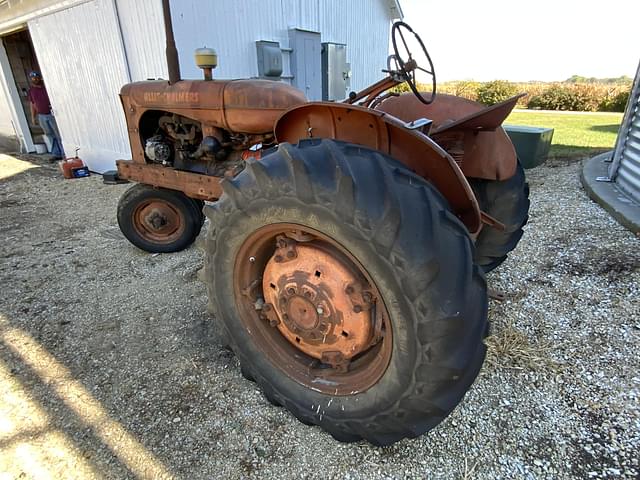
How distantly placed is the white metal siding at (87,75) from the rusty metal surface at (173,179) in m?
3.25

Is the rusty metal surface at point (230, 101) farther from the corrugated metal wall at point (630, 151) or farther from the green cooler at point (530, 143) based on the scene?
the green cooler at point (530, 143)

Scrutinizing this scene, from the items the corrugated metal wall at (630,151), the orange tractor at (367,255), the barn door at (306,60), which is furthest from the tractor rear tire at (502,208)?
the barn door at (306,60)

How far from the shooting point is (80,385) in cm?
196

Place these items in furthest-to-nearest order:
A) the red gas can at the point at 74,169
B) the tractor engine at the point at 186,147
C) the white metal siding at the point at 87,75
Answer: the red gas can at the point at 74,169, the white metal siding at the point at 87,75, the tractor engine at the point at 186,147

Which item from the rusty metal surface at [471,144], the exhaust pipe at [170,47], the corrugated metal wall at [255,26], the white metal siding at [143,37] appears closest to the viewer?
the rusty metal surface at [471,144]

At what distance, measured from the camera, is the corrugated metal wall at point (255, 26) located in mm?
5371

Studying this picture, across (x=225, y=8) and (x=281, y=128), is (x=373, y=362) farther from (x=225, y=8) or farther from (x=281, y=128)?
(x=225, y=8)

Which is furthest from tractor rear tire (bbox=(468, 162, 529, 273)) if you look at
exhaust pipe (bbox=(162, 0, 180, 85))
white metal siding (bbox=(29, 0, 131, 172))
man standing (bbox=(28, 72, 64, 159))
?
man standing (bbox=(28, 72, 64, 159))

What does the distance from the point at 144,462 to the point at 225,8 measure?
609 centimetres

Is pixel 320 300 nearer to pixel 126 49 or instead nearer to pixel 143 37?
pixel 143 37

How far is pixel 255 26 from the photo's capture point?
641cm

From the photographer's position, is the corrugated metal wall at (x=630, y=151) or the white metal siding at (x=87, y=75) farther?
the white metal siding at (x=87, y=75)

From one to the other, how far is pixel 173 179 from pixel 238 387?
1811mm

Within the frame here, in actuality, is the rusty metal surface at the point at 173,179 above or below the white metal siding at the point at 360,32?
below
